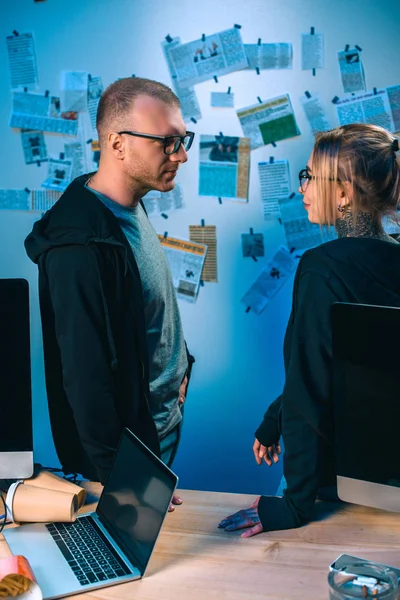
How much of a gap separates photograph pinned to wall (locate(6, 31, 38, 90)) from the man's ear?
3.64 ft

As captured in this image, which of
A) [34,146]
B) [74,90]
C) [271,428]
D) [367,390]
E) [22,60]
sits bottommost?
[271,428]

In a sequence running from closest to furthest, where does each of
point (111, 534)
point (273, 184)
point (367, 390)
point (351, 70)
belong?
point (367, 390) < point (111, 534) < point (351, 70) < point (273, 184)

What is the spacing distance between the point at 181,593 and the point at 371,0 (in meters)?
2.18

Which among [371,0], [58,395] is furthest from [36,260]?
[371,0]

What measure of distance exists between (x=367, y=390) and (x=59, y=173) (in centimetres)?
194

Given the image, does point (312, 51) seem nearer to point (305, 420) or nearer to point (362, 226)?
point (362, 226)

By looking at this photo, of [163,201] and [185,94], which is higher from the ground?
[185,94]

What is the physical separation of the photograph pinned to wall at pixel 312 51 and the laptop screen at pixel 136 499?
1.73m

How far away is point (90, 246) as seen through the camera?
169 centimetres

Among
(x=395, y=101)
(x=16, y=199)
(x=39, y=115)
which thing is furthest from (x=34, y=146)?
(x=395, y=101)

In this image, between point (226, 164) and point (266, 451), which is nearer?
point (266, 451)

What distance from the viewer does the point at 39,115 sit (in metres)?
2.84

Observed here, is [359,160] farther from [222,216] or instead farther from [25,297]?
Answer: [222,216]

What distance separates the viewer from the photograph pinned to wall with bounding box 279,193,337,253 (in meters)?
2.68
